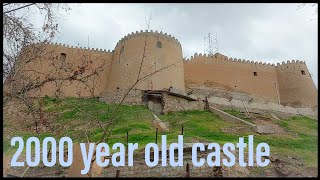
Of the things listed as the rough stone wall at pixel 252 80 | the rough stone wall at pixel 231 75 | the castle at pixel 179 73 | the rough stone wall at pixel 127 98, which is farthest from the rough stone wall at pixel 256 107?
the rough stone wall at pixel 127 98

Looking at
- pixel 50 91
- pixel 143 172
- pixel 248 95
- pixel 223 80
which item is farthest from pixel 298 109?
pixel 143 172

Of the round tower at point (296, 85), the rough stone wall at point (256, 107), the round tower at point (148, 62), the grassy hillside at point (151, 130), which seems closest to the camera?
the grassy hillside at point (151, 130)

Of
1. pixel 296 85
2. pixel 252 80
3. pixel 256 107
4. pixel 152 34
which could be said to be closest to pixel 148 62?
pixel 152 34

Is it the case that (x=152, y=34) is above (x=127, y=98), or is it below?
above

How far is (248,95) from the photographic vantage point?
35719 mm

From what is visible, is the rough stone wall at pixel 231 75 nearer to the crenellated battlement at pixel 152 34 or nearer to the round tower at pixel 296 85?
the round tower at pixel 296 85

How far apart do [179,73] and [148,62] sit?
132 inches

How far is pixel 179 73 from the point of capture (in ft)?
101

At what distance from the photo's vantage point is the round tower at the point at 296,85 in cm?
3606

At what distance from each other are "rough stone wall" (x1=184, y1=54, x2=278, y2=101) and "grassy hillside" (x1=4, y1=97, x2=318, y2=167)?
9826mm

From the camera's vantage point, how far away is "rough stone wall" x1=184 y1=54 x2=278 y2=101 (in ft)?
115

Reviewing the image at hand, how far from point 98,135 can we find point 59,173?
6.04 m

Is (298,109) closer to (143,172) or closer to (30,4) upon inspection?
(143,172)

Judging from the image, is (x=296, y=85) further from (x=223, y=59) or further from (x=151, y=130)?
(x=151, y=130)
